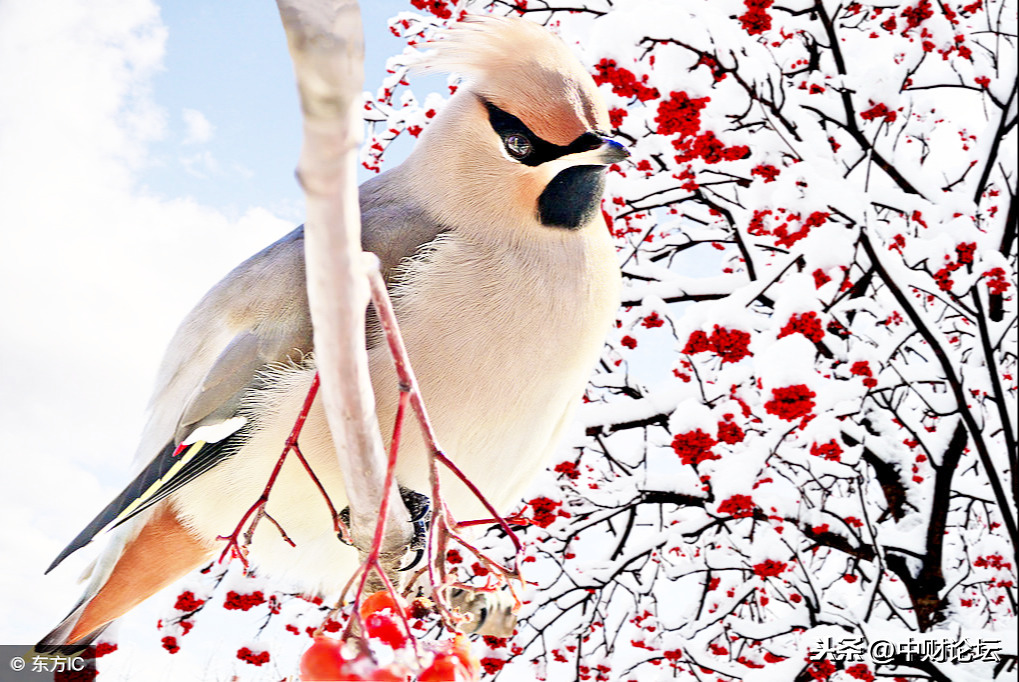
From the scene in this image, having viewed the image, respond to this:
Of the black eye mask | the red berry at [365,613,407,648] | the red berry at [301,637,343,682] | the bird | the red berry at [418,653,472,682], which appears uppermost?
the black eye mask

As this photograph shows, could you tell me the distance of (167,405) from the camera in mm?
1018

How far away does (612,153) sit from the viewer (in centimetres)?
82

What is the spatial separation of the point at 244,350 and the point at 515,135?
0.37 meters

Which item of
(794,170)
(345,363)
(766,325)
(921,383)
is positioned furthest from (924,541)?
(345,363)

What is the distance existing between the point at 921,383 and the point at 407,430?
131 inches

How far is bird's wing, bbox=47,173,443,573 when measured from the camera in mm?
860

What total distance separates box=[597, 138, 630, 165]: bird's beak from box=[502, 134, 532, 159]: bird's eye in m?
0.09

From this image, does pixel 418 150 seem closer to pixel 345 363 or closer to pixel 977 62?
pixel 345 363
